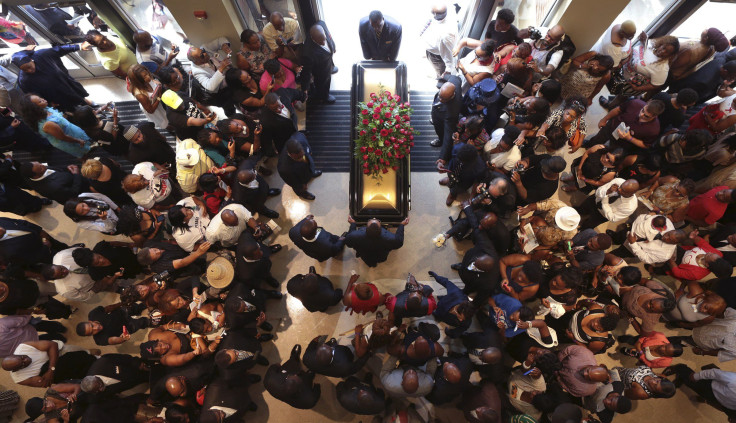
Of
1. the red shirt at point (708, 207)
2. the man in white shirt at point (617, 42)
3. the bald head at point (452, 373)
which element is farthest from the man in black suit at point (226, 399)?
the man in white shirt at point (617, 42)

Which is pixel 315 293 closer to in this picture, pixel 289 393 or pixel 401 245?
pixel 289 393

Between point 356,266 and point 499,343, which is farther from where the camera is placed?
point 356,266

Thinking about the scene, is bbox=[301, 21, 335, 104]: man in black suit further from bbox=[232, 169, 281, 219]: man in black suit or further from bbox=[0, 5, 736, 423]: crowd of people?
bbox=[232, 169, 281, 219]: man in black suit

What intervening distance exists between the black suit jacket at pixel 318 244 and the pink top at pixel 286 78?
2203mm

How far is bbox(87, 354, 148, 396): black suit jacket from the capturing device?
402 centimetres

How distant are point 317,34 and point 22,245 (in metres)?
4.71

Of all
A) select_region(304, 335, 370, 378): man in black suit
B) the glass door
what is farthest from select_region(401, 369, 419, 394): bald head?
the glass door

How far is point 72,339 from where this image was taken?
5195 mm

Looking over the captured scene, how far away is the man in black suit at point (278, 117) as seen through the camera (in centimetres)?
477

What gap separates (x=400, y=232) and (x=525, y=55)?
9.89 feet

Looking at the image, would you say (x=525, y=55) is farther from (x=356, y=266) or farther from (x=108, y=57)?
(x=108, y=57)

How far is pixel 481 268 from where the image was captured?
397 cm

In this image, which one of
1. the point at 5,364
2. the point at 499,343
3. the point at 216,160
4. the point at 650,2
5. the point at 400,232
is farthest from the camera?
the point at 650,2

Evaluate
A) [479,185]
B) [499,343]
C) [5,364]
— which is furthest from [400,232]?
[5,364]
